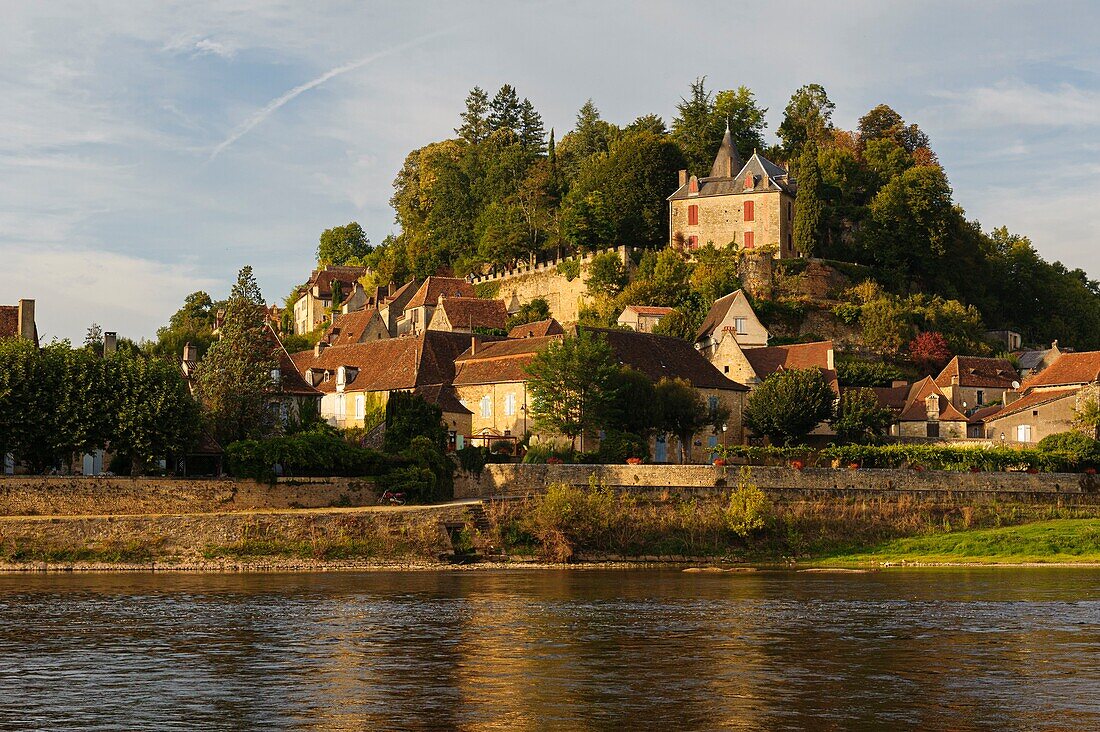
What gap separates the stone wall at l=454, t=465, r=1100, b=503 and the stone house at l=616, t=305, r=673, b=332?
27.8 metres

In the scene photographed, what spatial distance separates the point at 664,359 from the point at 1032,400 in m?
18.3

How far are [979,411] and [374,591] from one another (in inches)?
1786

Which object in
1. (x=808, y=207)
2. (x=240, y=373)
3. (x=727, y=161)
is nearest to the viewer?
(x=240, y=373)

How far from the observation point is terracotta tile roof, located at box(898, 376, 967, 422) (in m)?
70.4

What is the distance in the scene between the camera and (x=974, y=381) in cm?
7419

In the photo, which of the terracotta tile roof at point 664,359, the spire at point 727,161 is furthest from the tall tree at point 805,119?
the terracotta tile roof at point 664,359

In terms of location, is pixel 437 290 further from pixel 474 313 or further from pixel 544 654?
pixel 544 654

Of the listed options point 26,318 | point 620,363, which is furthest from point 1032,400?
point 26,318

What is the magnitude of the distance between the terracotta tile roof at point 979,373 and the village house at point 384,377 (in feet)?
89.8

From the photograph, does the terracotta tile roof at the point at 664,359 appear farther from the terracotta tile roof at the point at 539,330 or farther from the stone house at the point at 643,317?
the stone house at the point at 643,317

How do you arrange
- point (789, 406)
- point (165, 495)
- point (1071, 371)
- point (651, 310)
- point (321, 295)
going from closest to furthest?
1. point (165, 495)
2. point (789, 406)
3. point (1071, 371)
4. point (651, 310)
5. point (321, 295)

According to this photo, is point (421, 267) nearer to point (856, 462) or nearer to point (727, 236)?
point (727, 236)

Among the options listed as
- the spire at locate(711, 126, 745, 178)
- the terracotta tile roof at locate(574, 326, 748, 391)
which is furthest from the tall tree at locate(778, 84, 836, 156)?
the terracotta tile roof at locate(574, 326, 748, 391)

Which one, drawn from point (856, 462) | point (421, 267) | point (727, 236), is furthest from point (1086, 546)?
point (421, 267)
